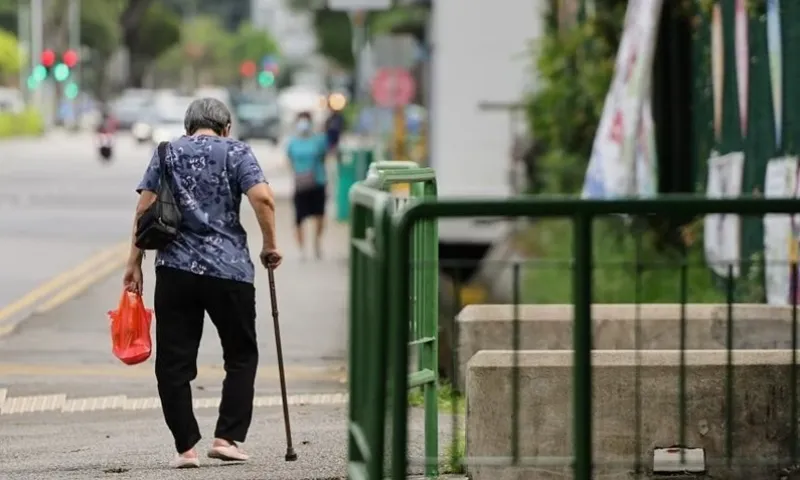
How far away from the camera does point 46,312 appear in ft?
55.2

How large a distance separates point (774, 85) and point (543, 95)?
30.6 feet

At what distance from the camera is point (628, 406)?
7.85 m

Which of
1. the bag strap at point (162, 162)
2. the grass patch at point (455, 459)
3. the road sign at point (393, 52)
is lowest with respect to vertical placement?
the grass patch at point (455, 459)

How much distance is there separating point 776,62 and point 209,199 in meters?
5.54

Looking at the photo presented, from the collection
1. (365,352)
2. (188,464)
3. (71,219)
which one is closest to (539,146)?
(71,219)

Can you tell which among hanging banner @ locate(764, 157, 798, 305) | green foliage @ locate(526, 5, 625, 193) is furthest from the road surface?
hanging banner @ locate(764, 157, 798, 305)

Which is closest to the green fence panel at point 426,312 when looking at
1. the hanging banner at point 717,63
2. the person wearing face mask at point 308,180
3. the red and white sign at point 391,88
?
the hanging banner at point 717,63

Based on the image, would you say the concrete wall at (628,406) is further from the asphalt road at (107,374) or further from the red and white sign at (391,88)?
the red and white sign at (391,88)

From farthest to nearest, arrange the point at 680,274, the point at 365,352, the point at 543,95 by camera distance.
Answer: the point at 543,95, the point at 680,274, the point at 365,352

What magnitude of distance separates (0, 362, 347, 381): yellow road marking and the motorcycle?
4019 cm

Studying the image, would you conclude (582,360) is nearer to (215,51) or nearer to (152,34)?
(152,34)

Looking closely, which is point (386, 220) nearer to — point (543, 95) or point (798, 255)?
point (798, 255)

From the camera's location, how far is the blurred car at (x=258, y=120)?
73875 millimetres

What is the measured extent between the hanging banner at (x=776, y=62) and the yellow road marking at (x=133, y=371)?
302 cm
